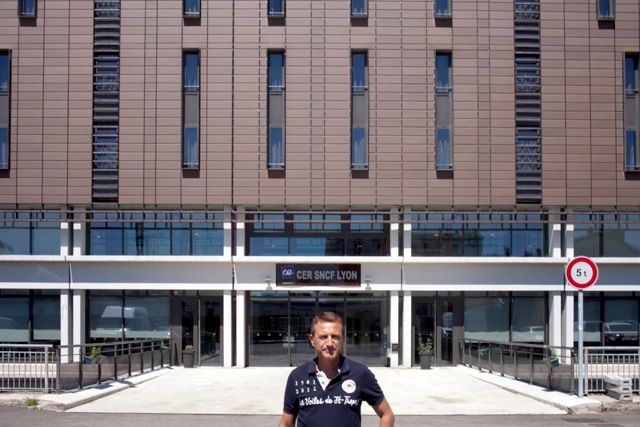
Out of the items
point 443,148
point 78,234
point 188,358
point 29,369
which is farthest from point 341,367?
point 78,234

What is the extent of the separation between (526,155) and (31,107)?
18891mm

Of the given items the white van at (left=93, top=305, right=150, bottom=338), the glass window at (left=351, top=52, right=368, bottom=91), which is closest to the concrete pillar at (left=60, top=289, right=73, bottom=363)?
the white van at (left=93, top=305, right=150, bottom=338)

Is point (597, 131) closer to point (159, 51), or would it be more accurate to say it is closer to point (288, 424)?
point (159, 51)

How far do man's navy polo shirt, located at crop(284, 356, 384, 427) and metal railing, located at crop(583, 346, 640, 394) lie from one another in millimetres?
14366

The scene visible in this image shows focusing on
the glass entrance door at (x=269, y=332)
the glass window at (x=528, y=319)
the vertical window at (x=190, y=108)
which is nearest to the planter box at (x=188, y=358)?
the glass entrance door at (x=269, y=332)

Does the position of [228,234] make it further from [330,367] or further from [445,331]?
[330,367]

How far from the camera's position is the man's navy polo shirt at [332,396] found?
5805 millimetres

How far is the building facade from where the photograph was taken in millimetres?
32688

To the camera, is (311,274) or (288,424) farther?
(311,274)

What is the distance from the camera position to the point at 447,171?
32.8 meters

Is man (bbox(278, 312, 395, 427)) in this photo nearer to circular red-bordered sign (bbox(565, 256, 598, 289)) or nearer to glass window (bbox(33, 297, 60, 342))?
circular red-bordered sign (bbox(565, 256, 598, 289))

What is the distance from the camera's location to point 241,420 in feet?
55.0

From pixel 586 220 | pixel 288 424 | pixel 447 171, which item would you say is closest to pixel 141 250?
pixel 447 171

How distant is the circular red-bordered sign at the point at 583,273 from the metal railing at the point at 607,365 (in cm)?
150
